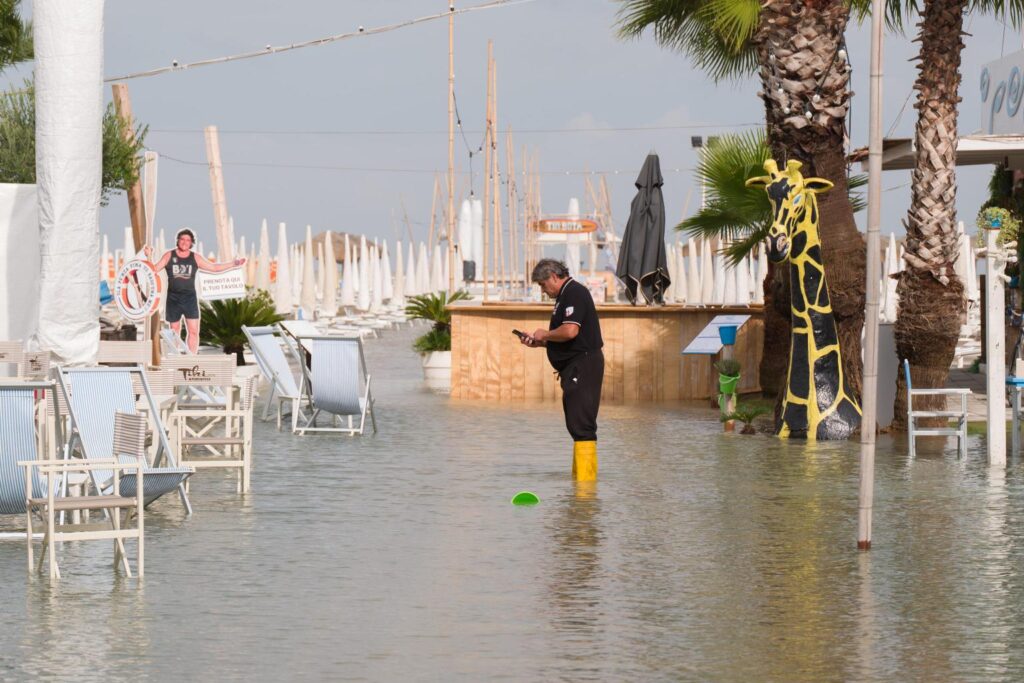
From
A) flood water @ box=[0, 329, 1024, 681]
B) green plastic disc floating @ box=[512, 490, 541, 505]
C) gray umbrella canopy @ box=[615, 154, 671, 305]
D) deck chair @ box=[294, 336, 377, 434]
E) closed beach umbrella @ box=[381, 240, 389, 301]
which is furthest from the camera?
closed beach umbrella @ box=[381, 240, 389, 301]

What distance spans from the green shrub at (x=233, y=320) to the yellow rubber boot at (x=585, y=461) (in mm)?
13780

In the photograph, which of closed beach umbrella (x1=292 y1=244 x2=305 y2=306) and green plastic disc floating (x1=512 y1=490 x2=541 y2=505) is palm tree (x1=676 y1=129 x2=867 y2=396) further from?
closed beach umbrella (x1=292 y1=244 x2=305 y2=306)

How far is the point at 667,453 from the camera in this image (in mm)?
14797

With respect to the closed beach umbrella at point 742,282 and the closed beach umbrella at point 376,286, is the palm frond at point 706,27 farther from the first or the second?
the closed beach umbrella at point 376,286

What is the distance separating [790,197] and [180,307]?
36.0 feet

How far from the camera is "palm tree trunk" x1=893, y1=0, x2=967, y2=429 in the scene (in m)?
16.4

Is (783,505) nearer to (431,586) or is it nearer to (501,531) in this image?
(501,531)

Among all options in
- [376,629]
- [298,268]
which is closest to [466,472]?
[376,629]

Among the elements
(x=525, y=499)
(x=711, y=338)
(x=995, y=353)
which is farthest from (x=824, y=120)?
(x=525, y=499)

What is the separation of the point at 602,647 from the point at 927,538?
3473mm

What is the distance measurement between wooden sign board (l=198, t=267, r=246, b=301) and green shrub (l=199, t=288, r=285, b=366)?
104 inches

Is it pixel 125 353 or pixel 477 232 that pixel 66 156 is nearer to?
pixel 125 353

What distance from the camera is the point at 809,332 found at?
53.6 feet

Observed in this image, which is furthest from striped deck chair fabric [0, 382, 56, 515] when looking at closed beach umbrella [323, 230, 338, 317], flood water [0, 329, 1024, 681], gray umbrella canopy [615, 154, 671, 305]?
closed beach umbrella [323, 230, 338, 317]
